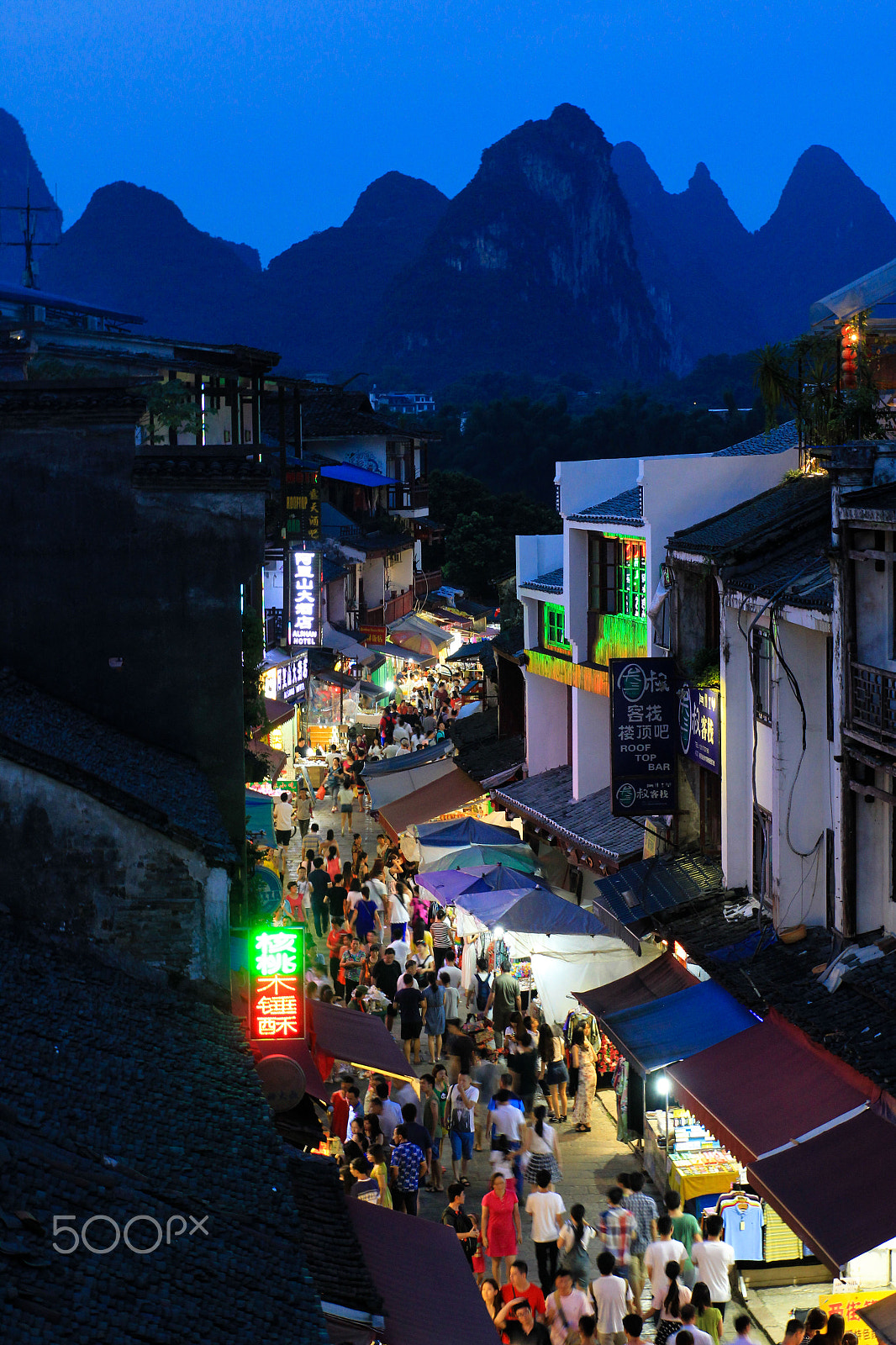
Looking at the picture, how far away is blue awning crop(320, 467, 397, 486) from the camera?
179ft

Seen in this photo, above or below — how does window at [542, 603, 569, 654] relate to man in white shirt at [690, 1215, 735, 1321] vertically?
above

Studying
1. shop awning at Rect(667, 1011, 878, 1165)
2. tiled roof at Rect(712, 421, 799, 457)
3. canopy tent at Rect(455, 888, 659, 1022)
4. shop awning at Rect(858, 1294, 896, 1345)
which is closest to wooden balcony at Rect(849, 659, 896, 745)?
shop awning at Rect(667, 1011, 878, 1165)

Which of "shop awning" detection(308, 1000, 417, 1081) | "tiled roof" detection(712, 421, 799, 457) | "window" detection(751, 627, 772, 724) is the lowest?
"shop awning" detection(308, 1000, 417, 1081)

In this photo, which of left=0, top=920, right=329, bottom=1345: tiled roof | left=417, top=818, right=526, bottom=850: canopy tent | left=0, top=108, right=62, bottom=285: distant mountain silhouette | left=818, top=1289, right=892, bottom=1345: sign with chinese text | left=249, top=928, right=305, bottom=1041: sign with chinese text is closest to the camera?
left=0, top=920, right=329, bottom=1345: tiled roof

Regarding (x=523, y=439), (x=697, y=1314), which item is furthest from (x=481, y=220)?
(x=697, y=1314)

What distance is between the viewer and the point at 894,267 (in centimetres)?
1781

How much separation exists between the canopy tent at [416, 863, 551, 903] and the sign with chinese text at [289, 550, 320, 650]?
8166 millimetres

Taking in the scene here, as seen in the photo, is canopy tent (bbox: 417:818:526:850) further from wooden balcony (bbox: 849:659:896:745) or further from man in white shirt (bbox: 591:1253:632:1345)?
man in white shirt (bbox: 591:1253:632:1345)

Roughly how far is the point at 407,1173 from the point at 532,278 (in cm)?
17812

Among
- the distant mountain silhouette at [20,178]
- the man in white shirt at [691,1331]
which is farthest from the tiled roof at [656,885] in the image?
the distant mountain silhouette at [20,178]

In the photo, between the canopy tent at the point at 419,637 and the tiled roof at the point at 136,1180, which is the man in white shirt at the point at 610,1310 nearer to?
the tiled roof at the point at 136,1180

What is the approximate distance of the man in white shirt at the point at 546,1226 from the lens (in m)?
12.5

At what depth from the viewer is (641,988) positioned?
17.3 meters

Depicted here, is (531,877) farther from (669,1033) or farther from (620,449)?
(620,449)
